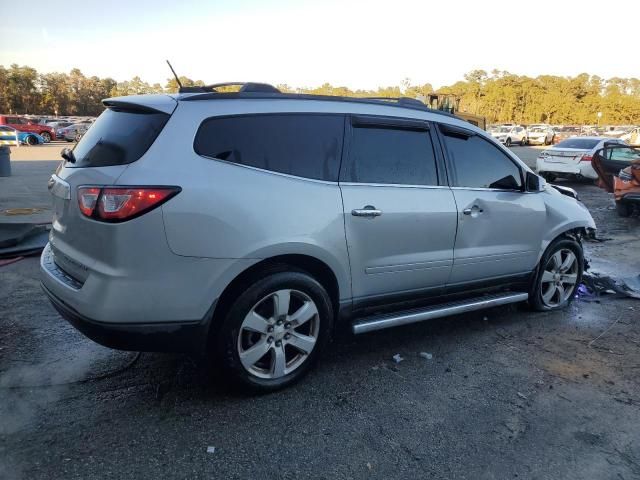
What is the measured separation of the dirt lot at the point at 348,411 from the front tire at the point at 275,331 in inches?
6.3

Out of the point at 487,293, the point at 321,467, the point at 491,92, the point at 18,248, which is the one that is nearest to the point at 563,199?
the point at 487,293

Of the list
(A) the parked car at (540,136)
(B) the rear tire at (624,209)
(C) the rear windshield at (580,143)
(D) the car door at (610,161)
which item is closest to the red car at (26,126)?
(C) the rear windshield at (580,143)

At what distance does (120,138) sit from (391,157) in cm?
181

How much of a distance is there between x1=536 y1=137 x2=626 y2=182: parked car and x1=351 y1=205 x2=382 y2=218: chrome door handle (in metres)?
14.8

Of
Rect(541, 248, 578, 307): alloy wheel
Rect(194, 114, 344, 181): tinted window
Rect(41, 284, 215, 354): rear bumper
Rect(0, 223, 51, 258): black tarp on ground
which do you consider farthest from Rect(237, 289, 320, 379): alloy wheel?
Rect(0, 223, 51, 258): black tarp on ground

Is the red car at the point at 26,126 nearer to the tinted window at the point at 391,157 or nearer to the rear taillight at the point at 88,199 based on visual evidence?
the rear taillight at the point at 88,199

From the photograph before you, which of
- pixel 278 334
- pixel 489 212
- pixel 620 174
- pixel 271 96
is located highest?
pixel 271 96

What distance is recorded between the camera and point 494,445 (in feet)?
9.02

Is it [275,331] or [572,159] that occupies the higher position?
[275,331]

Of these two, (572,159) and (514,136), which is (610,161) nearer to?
(572,159)

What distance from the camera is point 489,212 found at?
408 centimetres

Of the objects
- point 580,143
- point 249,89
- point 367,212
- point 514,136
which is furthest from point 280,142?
point 514,136

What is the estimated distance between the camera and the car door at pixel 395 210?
337 cm

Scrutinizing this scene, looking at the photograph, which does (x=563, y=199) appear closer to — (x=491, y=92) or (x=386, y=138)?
(x=386, y=138)
